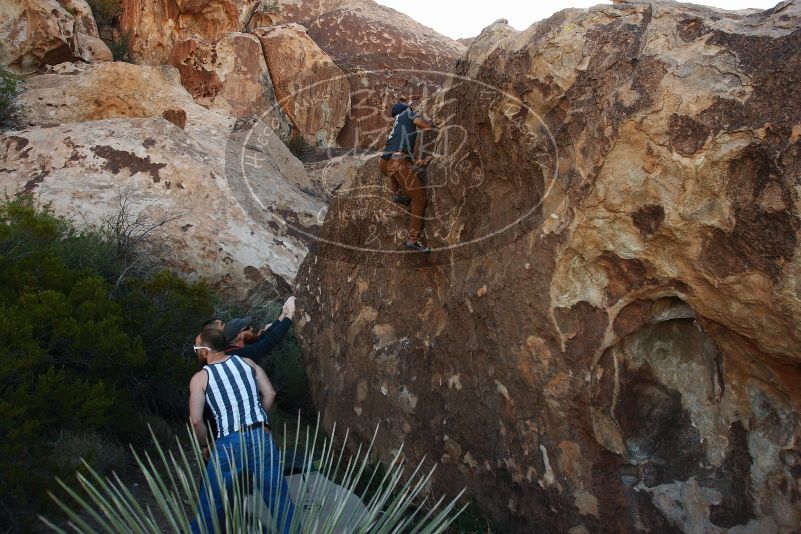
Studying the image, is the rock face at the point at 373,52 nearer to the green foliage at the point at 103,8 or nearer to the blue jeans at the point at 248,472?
the green foliage at the point at 103,8

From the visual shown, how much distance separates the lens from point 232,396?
3365 mm

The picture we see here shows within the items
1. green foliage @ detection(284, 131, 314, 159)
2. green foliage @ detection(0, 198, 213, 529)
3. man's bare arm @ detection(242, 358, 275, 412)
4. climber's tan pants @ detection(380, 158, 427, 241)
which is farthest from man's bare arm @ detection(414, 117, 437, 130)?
green foliage @ detection(284, 131, 314, 159)

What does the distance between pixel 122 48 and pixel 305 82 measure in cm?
448

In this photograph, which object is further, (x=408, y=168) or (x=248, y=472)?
(x=408, y=168)

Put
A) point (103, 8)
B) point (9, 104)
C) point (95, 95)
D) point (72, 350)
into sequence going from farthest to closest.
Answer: point (103, 8) → point (95, 95) → point (9, 104) → point (72, 350)

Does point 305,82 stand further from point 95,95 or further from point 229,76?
point 95,95

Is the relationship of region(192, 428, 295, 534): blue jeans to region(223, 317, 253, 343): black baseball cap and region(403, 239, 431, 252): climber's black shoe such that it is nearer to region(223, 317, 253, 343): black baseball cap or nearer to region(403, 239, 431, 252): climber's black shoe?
region(223, 317, 253, 343): black baseball cap

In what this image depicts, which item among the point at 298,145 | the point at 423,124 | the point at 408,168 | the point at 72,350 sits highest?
the point at 423,124

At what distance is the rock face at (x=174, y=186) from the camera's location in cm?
779

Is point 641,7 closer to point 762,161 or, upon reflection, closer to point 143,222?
point 762,161

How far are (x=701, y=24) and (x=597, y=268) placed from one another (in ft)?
3.97

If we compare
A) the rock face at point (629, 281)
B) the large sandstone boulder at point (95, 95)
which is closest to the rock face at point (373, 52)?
the large sandstone boulder at point (95, 95)

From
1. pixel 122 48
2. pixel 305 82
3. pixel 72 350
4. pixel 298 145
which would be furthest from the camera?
pixel 305 82

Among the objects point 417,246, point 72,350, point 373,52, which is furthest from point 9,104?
point 373,52
